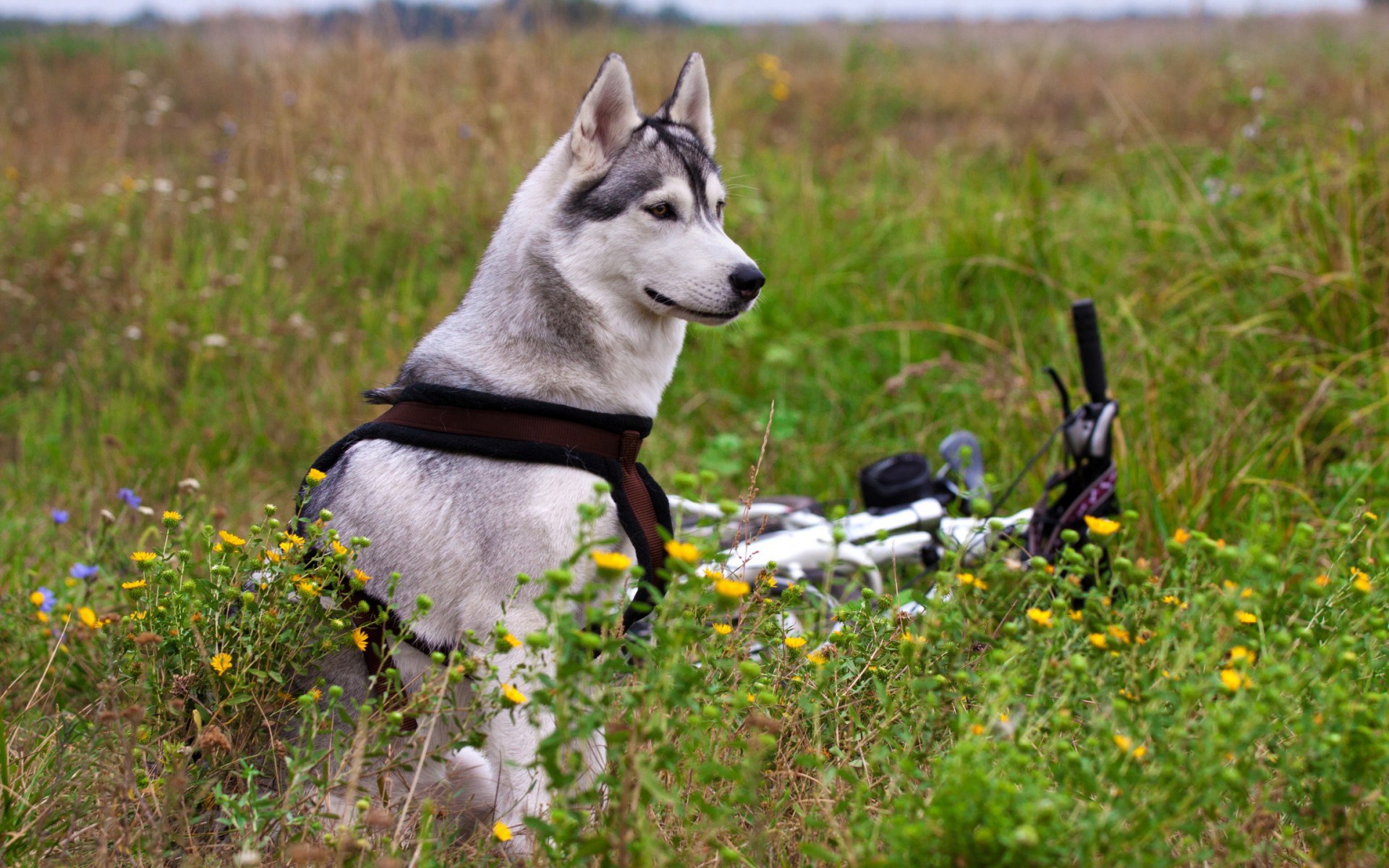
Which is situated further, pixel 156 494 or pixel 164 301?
pixel 164 301

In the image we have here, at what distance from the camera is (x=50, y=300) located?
5.43 metres

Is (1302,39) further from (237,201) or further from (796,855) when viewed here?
(796,855)

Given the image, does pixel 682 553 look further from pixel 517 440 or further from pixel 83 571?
pixel 83 571

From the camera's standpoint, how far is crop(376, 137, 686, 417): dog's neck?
Result: 228cm

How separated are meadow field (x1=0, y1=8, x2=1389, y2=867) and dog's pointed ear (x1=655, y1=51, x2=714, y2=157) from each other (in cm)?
67

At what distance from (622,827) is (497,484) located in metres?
0.87

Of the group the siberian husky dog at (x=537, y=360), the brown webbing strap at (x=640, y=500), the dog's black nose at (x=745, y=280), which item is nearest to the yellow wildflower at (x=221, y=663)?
the siberian husky dog at (x=537, y=360)

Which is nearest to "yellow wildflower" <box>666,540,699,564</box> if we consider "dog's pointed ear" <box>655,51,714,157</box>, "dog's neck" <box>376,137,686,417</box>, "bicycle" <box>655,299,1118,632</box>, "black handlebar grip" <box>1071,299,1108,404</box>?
"dog's neck" <box>376,137,686,417</box>

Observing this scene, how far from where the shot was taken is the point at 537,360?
2.29m

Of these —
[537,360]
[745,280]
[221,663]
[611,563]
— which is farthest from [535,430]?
[611,563]

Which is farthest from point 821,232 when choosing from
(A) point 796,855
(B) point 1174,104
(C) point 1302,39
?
(C) point 1302,39

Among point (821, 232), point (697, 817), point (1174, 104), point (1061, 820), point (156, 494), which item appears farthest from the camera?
point (1174, 104)

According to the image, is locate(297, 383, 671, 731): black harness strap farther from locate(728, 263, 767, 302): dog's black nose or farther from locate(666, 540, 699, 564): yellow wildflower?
locate(666, 540, 699, 564): yellow wildflower

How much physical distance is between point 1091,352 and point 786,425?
69.2 inches
